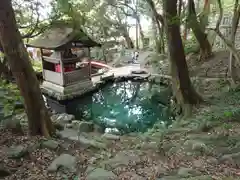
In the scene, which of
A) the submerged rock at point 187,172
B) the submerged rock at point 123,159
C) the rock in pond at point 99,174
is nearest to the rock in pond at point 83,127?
the submerged rock at point 123,159

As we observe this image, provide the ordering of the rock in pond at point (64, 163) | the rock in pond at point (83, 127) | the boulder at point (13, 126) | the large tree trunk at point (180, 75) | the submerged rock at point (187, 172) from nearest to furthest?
the submerged rock at point (187, 172)
the rock in pond at point (64, 163)
the boulder at point (13, 126)
the rock in pond at point (83, 127)
the large tree trunk at point (180, 75)

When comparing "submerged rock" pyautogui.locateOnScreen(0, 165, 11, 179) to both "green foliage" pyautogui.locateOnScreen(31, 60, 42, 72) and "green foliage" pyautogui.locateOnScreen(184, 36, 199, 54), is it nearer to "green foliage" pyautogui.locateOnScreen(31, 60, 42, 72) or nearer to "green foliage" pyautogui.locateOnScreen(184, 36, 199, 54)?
"green foliage" pyautogui.locateOnScreen(31, 60, 42, 72)

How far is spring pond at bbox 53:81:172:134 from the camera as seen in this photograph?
8750mm

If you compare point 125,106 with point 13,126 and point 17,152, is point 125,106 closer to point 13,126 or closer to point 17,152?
point 13,126

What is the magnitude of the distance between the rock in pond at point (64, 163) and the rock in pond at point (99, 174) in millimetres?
306

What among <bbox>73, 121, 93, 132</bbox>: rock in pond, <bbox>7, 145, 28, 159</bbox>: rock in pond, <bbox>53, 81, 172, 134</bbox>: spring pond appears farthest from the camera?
<bbox>53, 81, 172, 134</bbox>: spring pond

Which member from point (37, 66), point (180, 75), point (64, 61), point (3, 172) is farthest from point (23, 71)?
point (37, 66)

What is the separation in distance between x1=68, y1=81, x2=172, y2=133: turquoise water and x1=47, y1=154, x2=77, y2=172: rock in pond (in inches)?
163

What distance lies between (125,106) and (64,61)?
3.65 m

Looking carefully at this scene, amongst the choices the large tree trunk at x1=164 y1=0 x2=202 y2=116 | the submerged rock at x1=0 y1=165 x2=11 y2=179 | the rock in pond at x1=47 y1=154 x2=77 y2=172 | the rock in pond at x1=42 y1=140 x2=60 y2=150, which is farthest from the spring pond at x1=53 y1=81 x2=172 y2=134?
the submerged rock at x1=0 y1=165 x2=11 y2=179

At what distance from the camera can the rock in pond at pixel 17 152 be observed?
3961 millimetres

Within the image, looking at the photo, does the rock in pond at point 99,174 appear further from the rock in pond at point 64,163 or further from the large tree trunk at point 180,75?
the large tree trunk at point 180,75

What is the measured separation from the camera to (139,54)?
17422 millimetres

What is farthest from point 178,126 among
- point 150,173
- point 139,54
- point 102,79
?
point 139,54
